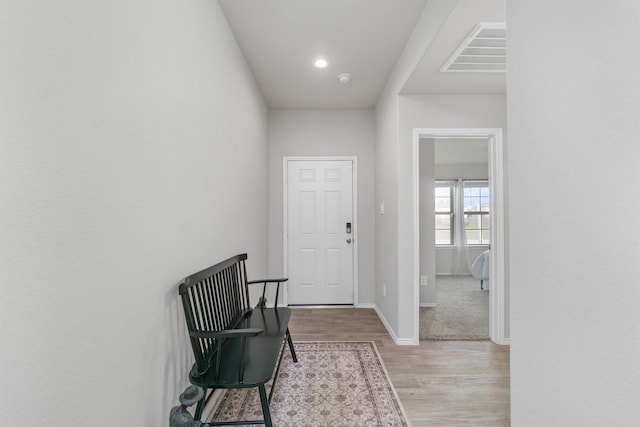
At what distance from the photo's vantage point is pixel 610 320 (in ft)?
2.48

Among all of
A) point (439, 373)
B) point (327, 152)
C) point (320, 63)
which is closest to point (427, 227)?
point (327, 152)

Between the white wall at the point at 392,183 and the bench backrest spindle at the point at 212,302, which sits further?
the white wall at the point at 392,183

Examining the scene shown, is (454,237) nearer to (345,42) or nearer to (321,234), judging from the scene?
(321,234)

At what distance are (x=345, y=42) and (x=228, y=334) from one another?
2317 millimetres

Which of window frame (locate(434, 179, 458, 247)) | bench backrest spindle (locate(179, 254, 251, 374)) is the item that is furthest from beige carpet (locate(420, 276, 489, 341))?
bench backrest spindle (locate(179, 254, 251, 374))

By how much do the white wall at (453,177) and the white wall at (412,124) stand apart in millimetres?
3750

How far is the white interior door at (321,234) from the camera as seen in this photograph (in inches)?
160

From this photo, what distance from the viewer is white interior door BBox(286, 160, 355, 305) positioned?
160 inches

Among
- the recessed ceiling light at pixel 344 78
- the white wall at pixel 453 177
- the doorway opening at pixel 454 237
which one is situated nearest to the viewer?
the recessed ceiling light at pixel 344 78

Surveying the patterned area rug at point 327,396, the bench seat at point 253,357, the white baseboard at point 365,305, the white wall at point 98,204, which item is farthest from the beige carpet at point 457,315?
the white wall at point 98,204

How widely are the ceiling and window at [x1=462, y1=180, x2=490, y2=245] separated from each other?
4.16 m

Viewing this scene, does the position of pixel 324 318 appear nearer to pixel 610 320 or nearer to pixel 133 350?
pixel 133 350

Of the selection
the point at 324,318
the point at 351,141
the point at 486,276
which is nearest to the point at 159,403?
the point at 324,318

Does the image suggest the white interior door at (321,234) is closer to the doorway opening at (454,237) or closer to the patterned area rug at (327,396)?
the doorway opening at (454,237)
